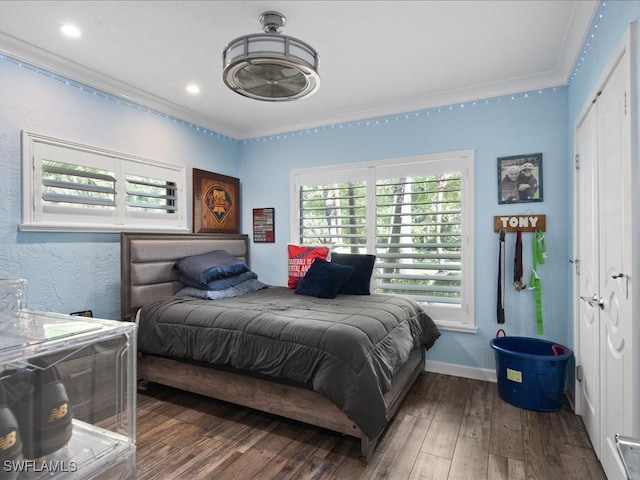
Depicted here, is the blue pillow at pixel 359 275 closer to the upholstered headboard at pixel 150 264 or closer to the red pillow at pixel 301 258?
the red pillow at pixel 301 258

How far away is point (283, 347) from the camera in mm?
2197

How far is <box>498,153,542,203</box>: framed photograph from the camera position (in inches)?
118

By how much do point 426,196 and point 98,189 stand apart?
291cm

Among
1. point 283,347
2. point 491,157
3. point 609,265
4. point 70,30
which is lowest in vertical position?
point 283,347

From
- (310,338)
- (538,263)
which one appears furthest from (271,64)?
(538,263)

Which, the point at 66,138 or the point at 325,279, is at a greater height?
the point at 66,138

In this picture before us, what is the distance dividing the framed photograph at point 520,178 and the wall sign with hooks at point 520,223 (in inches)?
5.6

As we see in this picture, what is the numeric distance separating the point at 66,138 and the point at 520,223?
3.73 metres

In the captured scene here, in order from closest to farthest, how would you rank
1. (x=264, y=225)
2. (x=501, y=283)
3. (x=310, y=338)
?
(x=310, y=338)
(x=501, y=283)
(x=264, y=225)

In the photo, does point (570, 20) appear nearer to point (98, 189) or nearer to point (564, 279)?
point (564, 279)

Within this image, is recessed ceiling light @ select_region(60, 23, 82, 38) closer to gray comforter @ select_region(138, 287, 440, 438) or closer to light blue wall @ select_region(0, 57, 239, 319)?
light blue wall @ select_region(0, 57, 239, 319)

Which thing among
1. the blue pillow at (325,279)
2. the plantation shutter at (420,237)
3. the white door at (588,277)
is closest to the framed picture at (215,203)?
the blue pillow at (325,279)

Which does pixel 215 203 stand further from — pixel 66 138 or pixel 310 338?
pixel 310 338

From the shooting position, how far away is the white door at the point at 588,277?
6.87 feet
